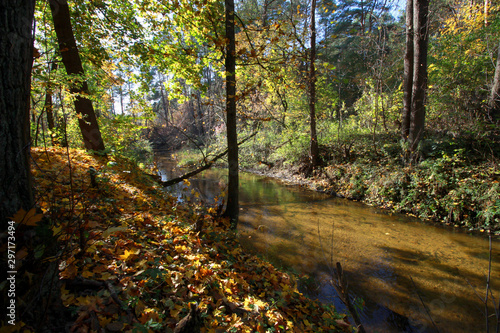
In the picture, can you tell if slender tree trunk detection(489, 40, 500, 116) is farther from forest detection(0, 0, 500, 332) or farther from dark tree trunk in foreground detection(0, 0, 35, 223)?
dark tree trunk in foreground detection(0, 0, 35, 223)

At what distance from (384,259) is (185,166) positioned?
5.74 metres

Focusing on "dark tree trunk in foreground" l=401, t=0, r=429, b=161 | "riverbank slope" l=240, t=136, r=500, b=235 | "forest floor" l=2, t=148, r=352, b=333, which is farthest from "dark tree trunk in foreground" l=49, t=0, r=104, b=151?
"dark tree trunk in foreground" l=401, t=0, r=429, b=161

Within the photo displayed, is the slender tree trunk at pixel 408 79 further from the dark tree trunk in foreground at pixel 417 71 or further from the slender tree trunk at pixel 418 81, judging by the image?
the slender tree trunk at pixel 418 81

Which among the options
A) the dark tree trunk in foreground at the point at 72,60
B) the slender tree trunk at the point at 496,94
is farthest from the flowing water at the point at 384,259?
the dark tree trunk in foreground at the point at 72,60

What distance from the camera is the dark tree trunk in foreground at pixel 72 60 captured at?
15.6 feet

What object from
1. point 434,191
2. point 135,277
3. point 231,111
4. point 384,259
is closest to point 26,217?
point 135,277

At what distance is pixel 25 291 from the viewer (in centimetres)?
148

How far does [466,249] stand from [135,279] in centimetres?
712

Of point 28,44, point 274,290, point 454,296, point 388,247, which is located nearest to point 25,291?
point 28,44

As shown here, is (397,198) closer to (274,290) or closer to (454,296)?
(454,296)

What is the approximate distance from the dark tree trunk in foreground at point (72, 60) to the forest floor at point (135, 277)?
129 cm

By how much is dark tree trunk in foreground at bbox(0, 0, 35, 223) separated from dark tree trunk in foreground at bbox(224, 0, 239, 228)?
3589mm

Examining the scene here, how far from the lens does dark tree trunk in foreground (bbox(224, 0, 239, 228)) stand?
4891 mm

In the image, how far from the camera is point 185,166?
6977mm
